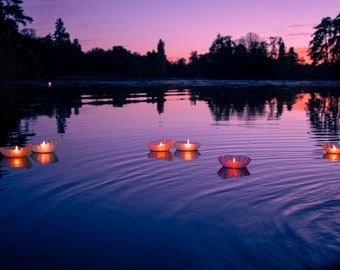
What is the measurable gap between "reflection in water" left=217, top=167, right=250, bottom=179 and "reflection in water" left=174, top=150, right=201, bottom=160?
1060 mm

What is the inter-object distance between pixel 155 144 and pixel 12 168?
289 cm

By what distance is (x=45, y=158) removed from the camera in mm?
8625

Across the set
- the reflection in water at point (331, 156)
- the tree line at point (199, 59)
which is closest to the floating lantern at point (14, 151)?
the reflection in water at point (331, 156)

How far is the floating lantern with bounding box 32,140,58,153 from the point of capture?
8891 mm

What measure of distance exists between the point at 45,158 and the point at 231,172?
3.73m

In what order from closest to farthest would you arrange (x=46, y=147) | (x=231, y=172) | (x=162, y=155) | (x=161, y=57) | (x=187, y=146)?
1. (x=231, y=172)
2. (x=162, y=155)
3. (x=46, y=147)
4. (x=187, y=146)
5. (x=161, y=57)

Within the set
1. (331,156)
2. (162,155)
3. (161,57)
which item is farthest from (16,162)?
(161,57)

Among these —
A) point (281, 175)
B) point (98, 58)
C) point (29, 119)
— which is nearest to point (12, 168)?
point (281, 175)

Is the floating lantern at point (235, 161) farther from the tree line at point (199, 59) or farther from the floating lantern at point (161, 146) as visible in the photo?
the tree line at point (199, 59)

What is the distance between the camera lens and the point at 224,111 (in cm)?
1852

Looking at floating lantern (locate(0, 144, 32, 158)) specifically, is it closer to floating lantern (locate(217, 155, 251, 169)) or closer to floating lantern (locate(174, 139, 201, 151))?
floating lantern (locate(174, 139, 201, 151))

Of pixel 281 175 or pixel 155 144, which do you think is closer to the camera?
pixel 281 175

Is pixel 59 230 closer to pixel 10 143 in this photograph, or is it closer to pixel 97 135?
pixel 10 143

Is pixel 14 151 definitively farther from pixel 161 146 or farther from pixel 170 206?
pixel 170 206
